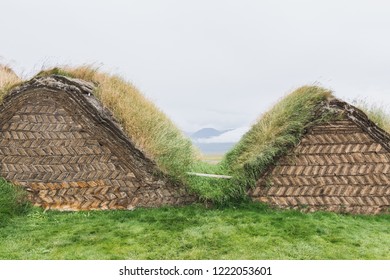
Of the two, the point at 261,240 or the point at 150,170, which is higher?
the point at 150,170

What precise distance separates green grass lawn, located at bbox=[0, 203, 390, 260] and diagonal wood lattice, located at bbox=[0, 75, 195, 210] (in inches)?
11.4

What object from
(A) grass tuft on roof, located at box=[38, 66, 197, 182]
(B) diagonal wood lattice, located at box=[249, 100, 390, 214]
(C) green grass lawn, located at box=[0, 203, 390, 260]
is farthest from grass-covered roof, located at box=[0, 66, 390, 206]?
(C) green grass lawn, located at box=[0, 203, 390, 260]

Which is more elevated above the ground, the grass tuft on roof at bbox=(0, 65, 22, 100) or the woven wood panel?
the grass tuft on roof at bbox=(0, 65, 22, 100)

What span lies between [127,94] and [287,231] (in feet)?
14.3

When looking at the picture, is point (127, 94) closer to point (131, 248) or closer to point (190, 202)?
point (190, 202)

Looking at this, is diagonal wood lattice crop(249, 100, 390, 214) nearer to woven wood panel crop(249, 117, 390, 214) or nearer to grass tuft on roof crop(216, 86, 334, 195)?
woven wood panel crop(249, 117, 390, 214)

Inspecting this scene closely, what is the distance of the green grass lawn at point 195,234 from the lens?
5.41 metres

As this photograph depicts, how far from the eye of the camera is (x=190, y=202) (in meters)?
7.19

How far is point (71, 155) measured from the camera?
7.37m

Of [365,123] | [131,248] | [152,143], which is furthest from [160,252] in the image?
[365,123]

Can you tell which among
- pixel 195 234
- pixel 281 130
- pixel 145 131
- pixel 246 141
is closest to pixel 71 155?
pixel 145 131

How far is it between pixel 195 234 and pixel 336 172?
263 cm

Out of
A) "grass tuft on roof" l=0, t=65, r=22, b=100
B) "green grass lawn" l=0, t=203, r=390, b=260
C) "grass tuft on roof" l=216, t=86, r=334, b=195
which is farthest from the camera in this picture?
"grass tuft on roof" l=0, t=65, r=22, b=100

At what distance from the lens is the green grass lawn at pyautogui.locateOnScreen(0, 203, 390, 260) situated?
17.8 feet
